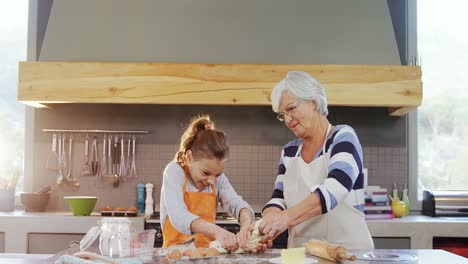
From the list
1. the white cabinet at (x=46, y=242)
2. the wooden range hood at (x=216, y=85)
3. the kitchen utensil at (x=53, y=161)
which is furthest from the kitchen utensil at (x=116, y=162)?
the white cabinet at (x=46, y=242)

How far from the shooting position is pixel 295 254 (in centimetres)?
212

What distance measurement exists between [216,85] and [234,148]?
0.69m

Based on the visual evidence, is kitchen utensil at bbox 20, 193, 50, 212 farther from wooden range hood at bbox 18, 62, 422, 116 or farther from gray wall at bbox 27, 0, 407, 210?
wooden range hood at bbox 18, 62, 422, 116

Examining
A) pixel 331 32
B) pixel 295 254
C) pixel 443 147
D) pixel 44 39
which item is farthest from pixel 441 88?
pixel 295 254

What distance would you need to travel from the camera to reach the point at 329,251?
2184 mm

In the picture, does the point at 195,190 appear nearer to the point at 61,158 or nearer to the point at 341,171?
the point at 341,171

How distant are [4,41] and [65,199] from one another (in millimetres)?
1315

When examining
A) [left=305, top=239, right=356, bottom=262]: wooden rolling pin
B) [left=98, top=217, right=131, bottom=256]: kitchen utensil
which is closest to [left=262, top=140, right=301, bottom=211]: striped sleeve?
[left=305, top=239, right=356, bottom=262]: wooden rolling pin

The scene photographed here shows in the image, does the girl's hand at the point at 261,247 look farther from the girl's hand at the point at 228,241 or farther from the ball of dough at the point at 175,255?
the ball of dough at the point at 175,255

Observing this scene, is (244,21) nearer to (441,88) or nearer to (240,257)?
(441,88)

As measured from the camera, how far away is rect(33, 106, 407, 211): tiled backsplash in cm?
464

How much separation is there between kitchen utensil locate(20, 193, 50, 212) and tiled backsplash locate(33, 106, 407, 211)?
221 mm

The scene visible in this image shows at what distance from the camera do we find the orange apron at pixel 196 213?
8.60ft

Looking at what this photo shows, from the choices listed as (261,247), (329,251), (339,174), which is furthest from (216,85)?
(329,251)
